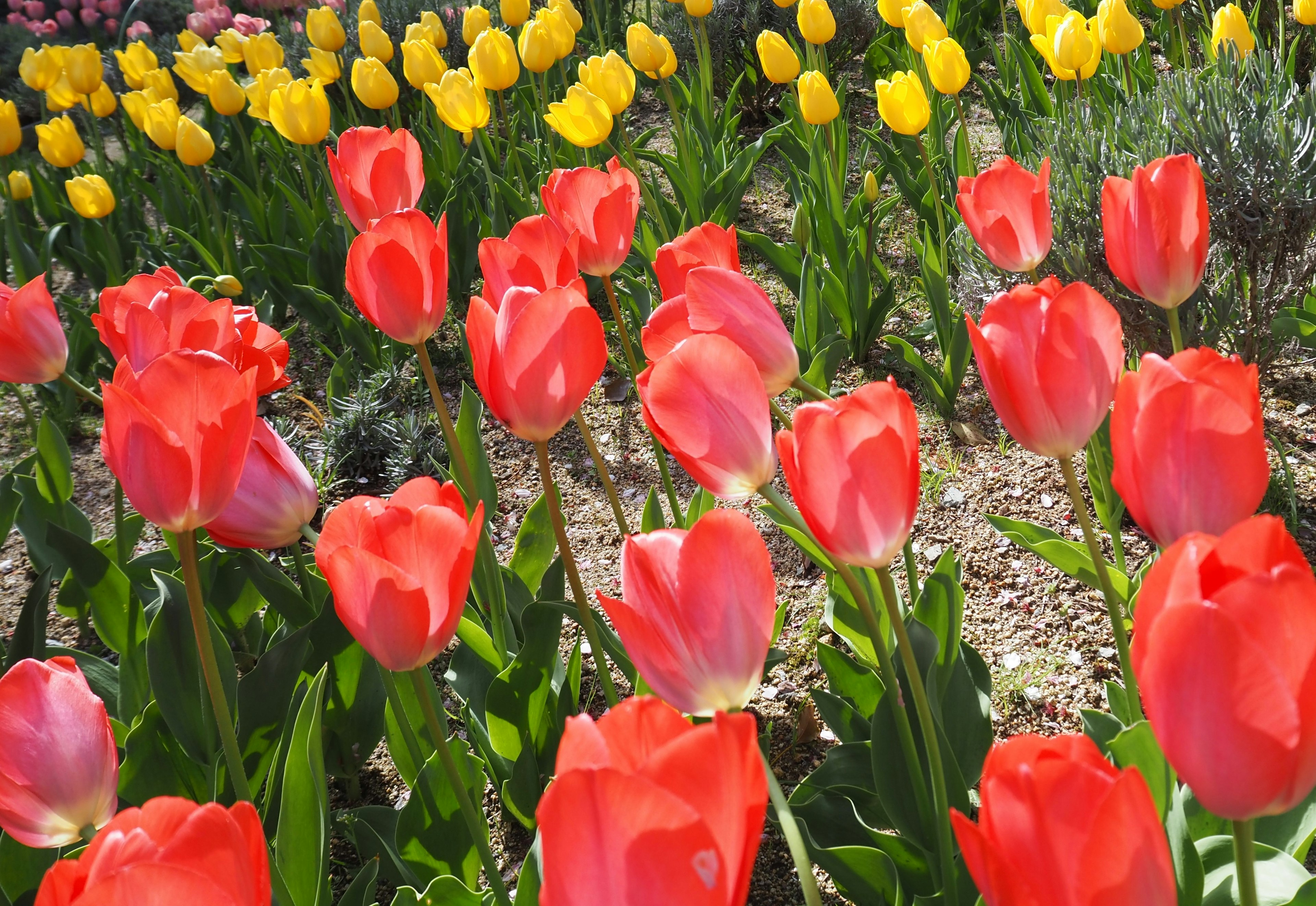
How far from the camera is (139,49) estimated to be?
432cm

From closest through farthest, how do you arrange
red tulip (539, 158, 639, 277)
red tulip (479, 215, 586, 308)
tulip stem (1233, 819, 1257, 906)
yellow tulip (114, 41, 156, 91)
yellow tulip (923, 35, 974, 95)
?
tulip stem (1233, 819, 1257, 906) → red tulip (479, 215, 586, 308) → red tulip (539, 158, 639, 277) → yellow tulip (923, 35, 974, 95) → yellow tulip (114, 41, 156, 91)

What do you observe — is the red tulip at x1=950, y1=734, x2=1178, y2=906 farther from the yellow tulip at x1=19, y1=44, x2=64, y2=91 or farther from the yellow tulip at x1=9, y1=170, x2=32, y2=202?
the yellow tulip at x1=19, y1=44, x2=64, y2=91

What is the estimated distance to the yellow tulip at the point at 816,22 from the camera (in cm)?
281

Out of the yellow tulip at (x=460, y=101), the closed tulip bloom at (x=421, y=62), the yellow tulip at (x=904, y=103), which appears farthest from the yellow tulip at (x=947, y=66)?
the closed tulip bloom at (x=421, y=62)

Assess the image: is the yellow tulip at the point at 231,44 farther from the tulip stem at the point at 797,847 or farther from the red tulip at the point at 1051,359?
the tulip stem at the point at 797,847

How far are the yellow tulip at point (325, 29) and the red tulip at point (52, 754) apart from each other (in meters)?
3.16

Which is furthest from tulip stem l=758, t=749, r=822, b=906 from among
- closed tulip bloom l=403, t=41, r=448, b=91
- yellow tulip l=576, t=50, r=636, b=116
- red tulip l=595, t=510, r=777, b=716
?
closed tulip bloom l=403, t=41, r=448, b=91

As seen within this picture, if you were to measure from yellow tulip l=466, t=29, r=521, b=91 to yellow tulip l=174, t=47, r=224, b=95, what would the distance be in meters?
1.52

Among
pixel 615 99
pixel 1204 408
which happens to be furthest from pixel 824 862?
pixel 615 99

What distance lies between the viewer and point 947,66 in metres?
2.38

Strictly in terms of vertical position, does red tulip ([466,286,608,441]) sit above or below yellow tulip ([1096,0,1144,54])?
below

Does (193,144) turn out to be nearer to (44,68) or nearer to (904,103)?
(44,68)

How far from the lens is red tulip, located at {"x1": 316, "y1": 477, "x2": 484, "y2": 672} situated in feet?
2.56

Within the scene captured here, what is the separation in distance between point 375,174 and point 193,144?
6.32 feet
